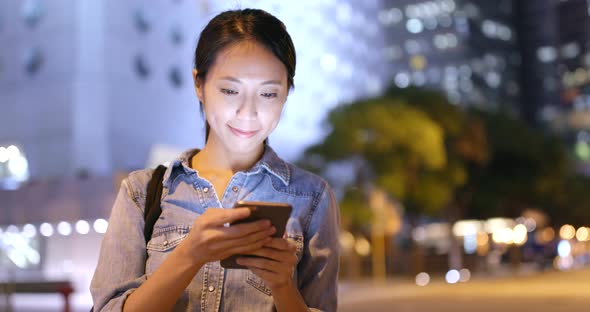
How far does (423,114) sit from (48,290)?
70.8ft

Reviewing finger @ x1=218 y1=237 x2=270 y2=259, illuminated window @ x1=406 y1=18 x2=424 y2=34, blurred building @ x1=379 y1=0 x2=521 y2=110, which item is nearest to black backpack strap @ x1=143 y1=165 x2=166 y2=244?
finger @ x1=218 y1=237 x2=270 y2=259

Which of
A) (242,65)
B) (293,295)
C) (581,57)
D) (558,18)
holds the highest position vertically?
(558,18)

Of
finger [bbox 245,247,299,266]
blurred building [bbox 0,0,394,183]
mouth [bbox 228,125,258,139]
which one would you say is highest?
blurred building [bbox 0,0,394,183]

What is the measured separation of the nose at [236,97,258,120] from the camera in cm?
216

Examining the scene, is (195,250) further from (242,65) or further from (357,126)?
(357,126)

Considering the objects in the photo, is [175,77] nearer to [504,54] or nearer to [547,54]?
[504,54]

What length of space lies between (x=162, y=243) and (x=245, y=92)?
509mm

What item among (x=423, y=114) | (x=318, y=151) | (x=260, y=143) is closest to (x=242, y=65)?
(x=260, y=143)

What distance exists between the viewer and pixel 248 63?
7.09ft

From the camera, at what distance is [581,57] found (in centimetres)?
10988

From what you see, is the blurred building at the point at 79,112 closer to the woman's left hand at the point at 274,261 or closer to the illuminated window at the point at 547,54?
the woman's left hand at the point at 274,261

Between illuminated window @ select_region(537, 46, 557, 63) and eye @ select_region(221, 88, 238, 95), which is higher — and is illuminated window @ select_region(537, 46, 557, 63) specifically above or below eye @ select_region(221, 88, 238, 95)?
above

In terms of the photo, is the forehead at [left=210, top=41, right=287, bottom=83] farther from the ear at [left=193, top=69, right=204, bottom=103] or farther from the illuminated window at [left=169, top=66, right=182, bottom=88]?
the illuminated window at [left=169, top=66, right=182, bottom=88]

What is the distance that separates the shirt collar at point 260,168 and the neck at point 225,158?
0.03 metres
